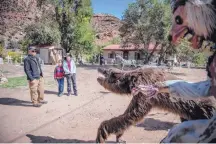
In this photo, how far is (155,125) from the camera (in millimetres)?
6027

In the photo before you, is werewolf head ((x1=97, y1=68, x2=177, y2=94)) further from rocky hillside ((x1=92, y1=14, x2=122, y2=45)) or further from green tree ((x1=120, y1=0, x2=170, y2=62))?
rocky hillside ((x1=92, y1=14, x2=122, y2=45))

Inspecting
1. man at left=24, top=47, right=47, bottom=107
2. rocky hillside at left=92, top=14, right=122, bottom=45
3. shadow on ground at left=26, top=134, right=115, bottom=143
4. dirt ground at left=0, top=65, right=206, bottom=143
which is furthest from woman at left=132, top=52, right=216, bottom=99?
rocky hillside at left=92, top=14, right=122, bottom=45

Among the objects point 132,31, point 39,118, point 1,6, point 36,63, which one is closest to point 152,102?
point 39,118

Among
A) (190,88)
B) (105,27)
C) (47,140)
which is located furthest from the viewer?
(105,27)

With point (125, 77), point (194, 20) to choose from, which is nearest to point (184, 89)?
point (194, 20)

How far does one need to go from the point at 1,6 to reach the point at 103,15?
116092 millimetres

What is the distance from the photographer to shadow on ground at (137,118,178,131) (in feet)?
19.1

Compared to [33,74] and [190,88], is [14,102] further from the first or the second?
[190,88]

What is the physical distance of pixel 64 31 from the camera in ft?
149

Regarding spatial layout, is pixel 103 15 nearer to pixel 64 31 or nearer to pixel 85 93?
pixel 64 31

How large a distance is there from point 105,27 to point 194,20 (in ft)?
384

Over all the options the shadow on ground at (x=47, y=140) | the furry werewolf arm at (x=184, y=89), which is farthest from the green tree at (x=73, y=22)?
the furry werewolf arm at (x=184, y=89)

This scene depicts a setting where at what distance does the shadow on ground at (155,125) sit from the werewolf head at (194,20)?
4948 mm

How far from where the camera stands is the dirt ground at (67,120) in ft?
17.3
